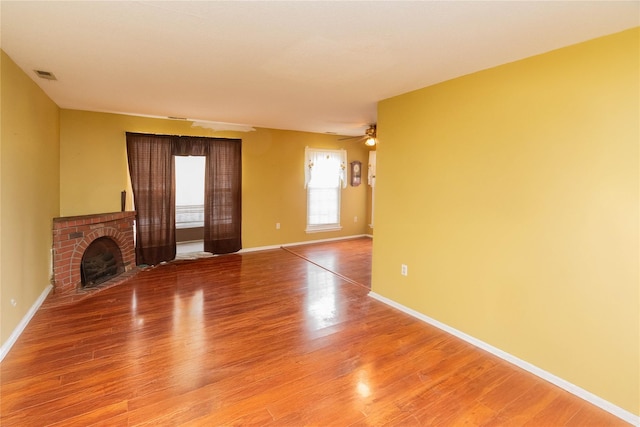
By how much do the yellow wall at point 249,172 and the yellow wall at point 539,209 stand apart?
3.38m

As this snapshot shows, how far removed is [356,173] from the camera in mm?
7402

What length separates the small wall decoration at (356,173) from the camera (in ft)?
24.1

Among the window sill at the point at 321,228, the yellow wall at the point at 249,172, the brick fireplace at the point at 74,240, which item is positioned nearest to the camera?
the brick fireplace at the point at 74,240

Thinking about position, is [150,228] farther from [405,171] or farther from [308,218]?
[405,171]

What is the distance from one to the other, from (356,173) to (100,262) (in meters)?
5.21

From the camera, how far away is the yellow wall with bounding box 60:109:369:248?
450 cm

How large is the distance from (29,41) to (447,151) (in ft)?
11.1

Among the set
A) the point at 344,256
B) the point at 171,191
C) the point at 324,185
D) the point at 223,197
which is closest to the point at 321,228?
the point at 324,185

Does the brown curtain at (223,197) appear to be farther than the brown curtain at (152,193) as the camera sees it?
Yes

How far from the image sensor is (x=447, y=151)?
2.96m

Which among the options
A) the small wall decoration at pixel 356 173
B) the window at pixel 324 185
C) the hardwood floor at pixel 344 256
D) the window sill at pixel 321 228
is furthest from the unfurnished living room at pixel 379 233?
the small wall decoration at pixel 356 173

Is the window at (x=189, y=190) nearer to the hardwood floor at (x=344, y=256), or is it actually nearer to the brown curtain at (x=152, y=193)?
the brown curtain at (x=152, y=193)

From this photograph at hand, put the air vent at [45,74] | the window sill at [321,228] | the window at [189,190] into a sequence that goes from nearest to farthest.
Result: the air vent at [45,74]
the window at [189,190]
the window sill at [321,228]

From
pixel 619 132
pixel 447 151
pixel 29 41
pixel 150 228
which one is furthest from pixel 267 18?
pixel 150 228
